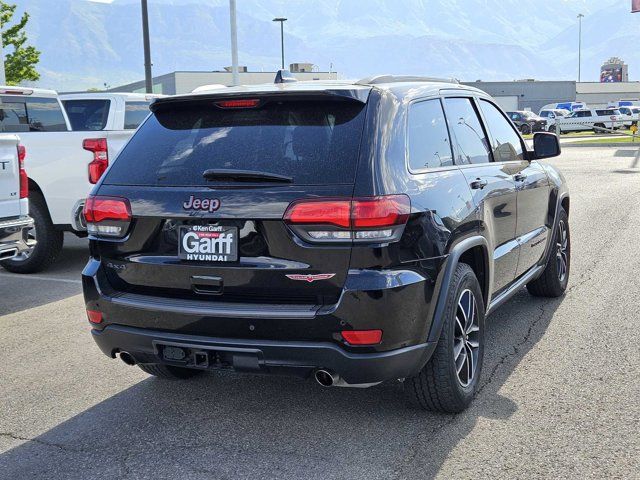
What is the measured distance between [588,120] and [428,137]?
1995 inches

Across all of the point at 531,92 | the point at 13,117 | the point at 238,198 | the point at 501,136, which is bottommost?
the point at 238,198

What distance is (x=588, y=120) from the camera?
51.2 meters

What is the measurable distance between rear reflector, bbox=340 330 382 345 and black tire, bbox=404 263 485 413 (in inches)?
20.1

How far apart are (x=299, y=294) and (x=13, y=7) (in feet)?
119

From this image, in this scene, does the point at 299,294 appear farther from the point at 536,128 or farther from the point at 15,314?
the point at 536,128

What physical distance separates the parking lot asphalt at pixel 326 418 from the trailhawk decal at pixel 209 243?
96cm

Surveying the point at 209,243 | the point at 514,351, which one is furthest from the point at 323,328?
the point at 514,351

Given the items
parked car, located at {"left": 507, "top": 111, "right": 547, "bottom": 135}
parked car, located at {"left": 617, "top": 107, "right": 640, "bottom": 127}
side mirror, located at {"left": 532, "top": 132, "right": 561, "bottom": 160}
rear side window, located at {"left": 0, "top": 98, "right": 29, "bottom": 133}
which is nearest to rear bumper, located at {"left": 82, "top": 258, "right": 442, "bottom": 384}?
side mirror, located at {"left": 532, "top": 132, "right": 561, "bottom": 160}

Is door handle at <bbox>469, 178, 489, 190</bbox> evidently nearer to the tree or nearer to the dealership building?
the tree

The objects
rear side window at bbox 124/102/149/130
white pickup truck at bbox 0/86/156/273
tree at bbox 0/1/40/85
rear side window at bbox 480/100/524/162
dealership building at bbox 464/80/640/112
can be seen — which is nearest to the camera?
rear side window at bbox 480/100/524/162

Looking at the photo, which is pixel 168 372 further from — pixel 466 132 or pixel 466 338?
pixel 466 132

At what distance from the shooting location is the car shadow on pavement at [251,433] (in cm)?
356

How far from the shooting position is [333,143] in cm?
→ 361

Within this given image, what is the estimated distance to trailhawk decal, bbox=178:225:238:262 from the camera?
142 inches
